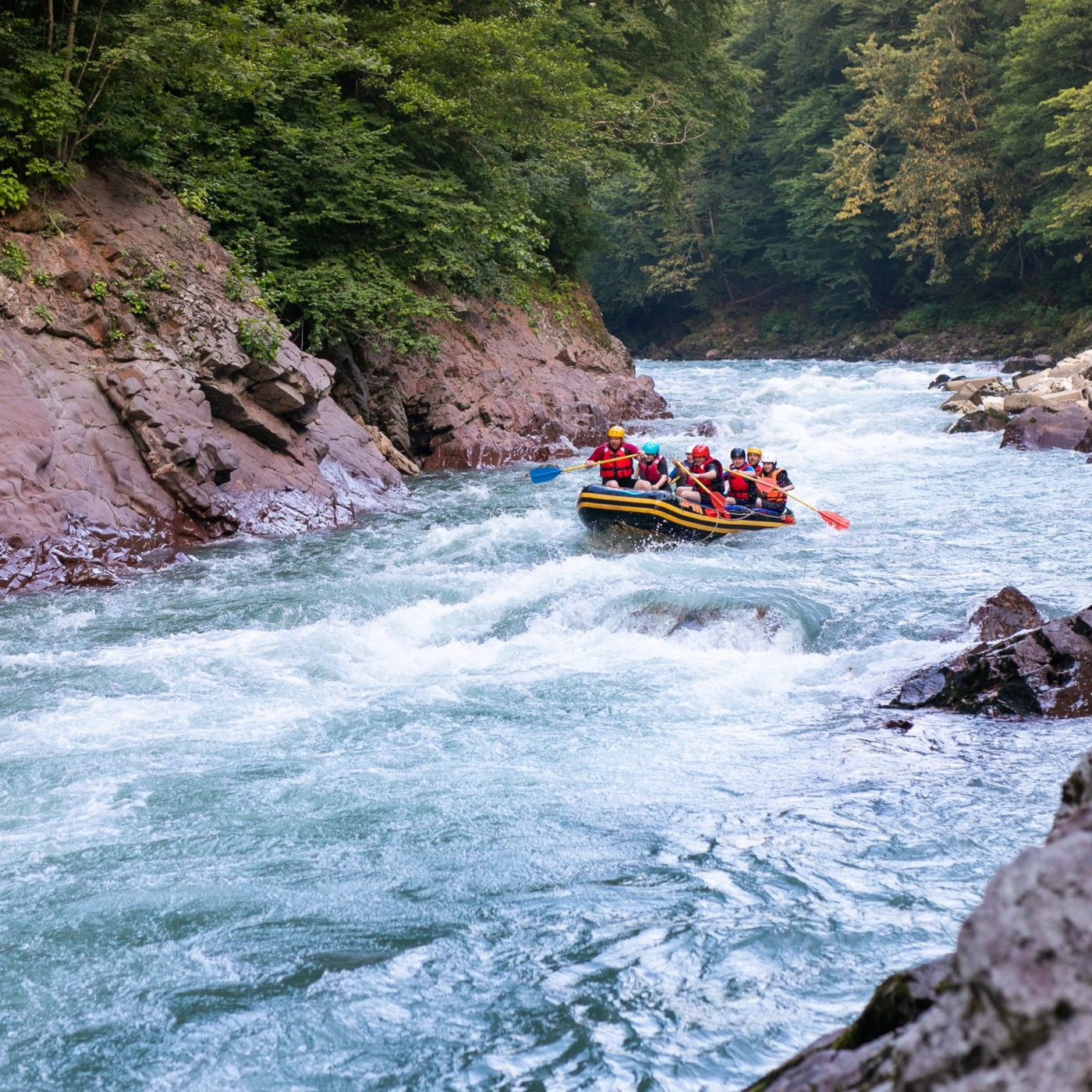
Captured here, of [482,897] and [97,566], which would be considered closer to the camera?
[482,897]

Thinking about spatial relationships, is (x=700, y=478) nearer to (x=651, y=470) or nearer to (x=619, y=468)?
(x=651, y=470)

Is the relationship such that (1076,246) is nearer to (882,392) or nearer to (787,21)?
(882,392)

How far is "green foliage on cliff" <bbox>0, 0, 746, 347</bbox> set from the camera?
11.2m

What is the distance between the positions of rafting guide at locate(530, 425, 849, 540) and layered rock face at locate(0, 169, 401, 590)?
2894 mm

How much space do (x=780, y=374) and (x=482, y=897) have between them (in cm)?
2996

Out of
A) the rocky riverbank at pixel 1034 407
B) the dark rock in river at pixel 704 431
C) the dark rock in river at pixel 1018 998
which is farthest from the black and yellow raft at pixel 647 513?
the dark rock in river at pixel 1018 998

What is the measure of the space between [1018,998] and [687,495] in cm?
1044

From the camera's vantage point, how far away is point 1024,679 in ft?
20.2

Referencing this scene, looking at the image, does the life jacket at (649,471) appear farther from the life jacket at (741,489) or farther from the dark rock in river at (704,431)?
the dark rock in river at (704,431)

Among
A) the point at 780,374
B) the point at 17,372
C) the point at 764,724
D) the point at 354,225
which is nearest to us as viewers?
the point at 764,724

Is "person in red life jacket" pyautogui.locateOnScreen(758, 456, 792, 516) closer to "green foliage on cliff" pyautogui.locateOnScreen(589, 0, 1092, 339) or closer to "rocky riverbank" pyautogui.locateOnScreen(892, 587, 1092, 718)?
"rocky riverbank" pyautogui.locateOnScreen(892, 587, 1092, 718)

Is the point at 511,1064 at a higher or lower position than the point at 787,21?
lower

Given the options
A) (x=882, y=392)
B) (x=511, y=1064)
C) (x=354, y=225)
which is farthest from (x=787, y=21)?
(x=511, y=1064)

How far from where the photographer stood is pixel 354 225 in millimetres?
15688
